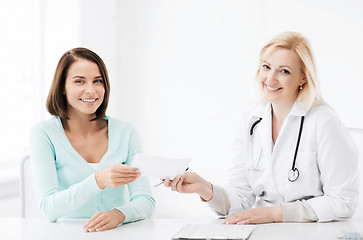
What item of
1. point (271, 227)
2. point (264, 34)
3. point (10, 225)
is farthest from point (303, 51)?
point (264, 34)

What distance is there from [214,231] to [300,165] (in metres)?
0.56

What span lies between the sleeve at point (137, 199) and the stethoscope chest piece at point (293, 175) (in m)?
0.60

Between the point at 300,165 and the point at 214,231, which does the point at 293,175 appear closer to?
the point at 300,165

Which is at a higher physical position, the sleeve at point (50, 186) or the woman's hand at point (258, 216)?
the sleeve at point (50, 186)

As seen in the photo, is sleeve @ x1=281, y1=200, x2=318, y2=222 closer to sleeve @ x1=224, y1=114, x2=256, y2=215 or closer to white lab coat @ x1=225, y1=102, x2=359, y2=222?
white lab coat @ x1=225, y1=102, x2=359, y2=222

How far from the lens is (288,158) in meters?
2.04

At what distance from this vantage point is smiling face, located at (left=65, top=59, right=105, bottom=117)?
2.07 meters

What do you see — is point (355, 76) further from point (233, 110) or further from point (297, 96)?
point (297, 96)

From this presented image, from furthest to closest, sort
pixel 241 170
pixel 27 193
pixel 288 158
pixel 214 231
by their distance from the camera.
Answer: pixel 27 193
pixel 241 170
pixel 288 158
pixel 214 231

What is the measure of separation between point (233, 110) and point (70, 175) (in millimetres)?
2065

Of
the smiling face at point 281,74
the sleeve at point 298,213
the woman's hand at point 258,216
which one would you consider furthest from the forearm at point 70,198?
the smiling face at point 281,74

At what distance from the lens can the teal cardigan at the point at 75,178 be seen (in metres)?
1.86

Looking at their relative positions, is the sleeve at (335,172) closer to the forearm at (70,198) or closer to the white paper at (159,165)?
the white paper at (159,165)

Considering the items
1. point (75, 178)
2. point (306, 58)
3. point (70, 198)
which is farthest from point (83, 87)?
point (306, 58)
